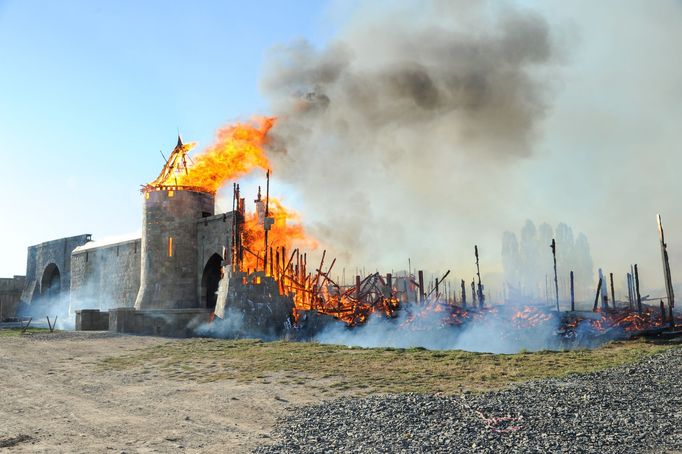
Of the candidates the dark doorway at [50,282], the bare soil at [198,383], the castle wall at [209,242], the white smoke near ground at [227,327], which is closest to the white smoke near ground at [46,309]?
the dark doorway at [50,282]

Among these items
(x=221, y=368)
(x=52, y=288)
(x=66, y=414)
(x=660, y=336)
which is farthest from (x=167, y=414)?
(x=52, y=288)

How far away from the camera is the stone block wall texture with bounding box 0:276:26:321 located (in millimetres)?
56959

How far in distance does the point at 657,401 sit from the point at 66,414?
1236cm

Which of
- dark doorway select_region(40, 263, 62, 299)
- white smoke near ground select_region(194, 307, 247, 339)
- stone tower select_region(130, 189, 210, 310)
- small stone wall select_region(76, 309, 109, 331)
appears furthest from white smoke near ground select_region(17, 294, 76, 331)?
white smoke near ground select_region(194, 307, 247, 339)

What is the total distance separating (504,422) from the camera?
9.21m

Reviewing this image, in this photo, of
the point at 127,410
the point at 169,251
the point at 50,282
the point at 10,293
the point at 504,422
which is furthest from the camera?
the point at 10,293

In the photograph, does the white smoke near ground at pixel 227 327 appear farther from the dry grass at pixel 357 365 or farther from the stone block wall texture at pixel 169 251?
the stone block wall texture at pixel 169 251

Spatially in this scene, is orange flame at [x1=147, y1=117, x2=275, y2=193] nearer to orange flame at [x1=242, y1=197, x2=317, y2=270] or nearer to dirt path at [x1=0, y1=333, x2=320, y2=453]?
orange flame at [x1=242, y1=197, x2=317, y2=270]

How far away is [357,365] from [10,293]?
56185 millimetres

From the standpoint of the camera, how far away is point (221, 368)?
671 inches

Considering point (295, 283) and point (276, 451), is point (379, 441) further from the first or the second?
point (295, 283)

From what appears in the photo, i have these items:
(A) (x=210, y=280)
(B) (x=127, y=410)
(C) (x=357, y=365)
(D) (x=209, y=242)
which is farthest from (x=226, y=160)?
(B) (x=127, y=410)

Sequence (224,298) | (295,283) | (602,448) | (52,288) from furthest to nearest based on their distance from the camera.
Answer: (52,288), (295,283), (224,298), (602,448)

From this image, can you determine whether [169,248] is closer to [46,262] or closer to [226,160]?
[226,160]
